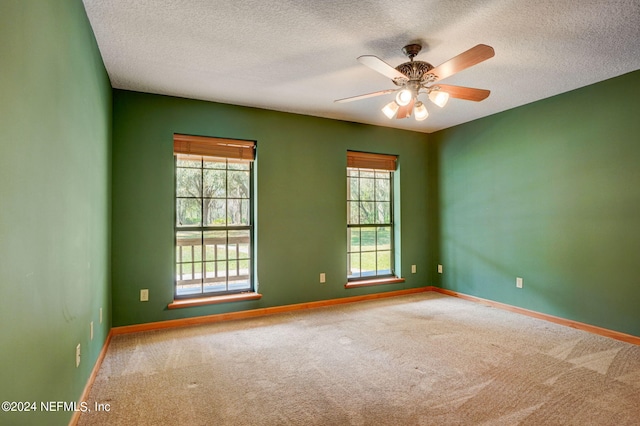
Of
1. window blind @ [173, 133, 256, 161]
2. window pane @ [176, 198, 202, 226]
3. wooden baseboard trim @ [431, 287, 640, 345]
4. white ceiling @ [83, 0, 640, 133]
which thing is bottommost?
wooden baseboard trim @ [431, 287, 640, 345]

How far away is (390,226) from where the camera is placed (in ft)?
17.3

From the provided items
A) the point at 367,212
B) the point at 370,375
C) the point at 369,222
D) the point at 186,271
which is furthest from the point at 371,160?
the point at 370,375

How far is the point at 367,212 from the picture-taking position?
5.11m

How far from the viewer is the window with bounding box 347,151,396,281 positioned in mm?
4973

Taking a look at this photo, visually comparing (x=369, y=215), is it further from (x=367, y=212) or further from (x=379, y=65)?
(x=379, y=65)

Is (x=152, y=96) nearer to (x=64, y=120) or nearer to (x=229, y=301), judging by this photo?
(x=64, y=120)

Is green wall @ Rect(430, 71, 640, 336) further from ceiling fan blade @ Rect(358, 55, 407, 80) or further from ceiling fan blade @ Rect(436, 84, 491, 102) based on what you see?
ceiling fan blade @ Rect(358, 55, 407, 80)

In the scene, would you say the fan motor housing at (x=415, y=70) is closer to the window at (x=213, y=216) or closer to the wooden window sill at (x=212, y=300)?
the window at (x=213, y=216)

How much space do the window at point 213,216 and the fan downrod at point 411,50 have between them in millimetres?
2154

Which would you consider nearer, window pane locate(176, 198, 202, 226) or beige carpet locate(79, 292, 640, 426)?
beige carpet locate(79, 292, 640, 426)

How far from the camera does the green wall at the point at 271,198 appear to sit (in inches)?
141

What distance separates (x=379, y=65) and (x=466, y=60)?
0.56 meters

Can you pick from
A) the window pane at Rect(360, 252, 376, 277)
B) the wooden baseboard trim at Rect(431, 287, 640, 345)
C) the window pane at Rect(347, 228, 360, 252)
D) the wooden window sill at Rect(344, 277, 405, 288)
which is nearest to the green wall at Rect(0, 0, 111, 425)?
the wooden window sill at Rect(344, 277, 405, 288)

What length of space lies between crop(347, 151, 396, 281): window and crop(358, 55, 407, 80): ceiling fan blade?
7.67 feet
